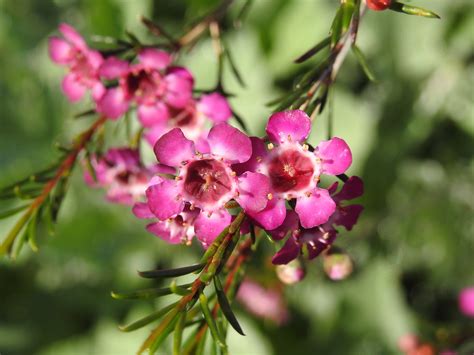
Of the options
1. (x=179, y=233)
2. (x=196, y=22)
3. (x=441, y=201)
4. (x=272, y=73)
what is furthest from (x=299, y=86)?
(x=272, y=73)

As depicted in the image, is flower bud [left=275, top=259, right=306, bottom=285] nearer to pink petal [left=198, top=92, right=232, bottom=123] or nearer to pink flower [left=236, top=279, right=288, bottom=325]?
pink petal [left=198, top=92, right=232, bottom=123]

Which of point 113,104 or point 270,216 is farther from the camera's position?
point 113,104

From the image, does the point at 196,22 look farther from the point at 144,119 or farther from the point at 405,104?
the point at 405,104

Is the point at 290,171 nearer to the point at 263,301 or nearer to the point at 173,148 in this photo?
the point at 173,148

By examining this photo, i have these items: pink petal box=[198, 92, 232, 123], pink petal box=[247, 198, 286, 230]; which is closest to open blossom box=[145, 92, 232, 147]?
pink petal box=[198, 92, 232, 123]

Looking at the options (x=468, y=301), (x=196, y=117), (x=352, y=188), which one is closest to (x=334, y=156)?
(x=352, y=188)

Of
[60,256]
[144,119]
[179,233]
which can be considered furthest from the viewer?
[60,256]

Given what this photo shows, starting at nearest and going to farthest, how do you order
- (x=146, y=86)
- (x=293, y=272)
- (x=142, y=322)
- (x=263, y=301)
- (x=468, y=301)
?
1. (x=142, y=322)
2. (x=293, y=272)
3. (x=146, y=86)
4. (x=468, y=301)
5. (x=263, y=301)
